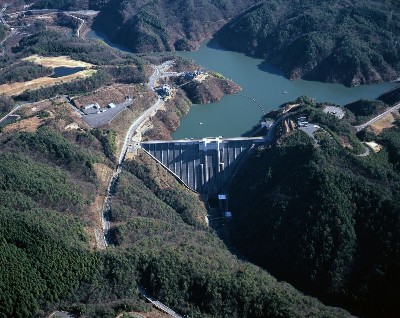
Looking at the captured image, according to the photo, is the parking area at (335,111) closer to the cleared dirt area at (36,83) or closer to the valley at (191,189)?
the valley at (191,189)

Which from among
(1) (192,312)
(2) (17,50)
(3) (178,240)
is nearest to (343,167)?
(3) (178,240)

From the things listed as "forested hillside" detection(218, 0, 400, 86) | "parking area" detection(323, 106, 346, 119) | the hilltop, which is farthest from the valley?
the hilltop

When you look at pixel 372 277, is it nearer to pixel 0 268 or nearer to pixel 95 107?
pixel 0 268

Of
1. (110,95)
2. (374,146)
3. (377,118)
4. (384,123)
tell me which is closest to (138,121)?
(110,95)

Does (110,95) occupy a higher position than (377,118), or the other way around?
(110,95)

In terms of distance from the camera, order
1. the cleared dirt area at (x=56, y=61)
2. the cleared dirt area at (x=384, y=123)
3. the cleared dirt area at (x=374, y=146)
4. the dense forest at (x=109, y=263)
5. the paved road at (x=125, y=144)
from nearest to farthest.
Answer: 1. the dense forest at (x=109, y=263)
2. the paved road at (x=125, y=144)
3. the cleared dirt area at (x=374, y=146)
4. the cleared dirt area at (x=384, y=123)
5. the cleared dirt area at (x=56, y=61)

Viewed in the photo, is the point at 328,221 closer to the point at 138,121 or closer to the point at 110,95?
the point at 138,121

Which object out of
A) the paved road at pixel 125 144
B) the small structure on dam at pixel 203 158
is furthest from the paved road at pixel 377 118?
the paved road at pixel 125 144
